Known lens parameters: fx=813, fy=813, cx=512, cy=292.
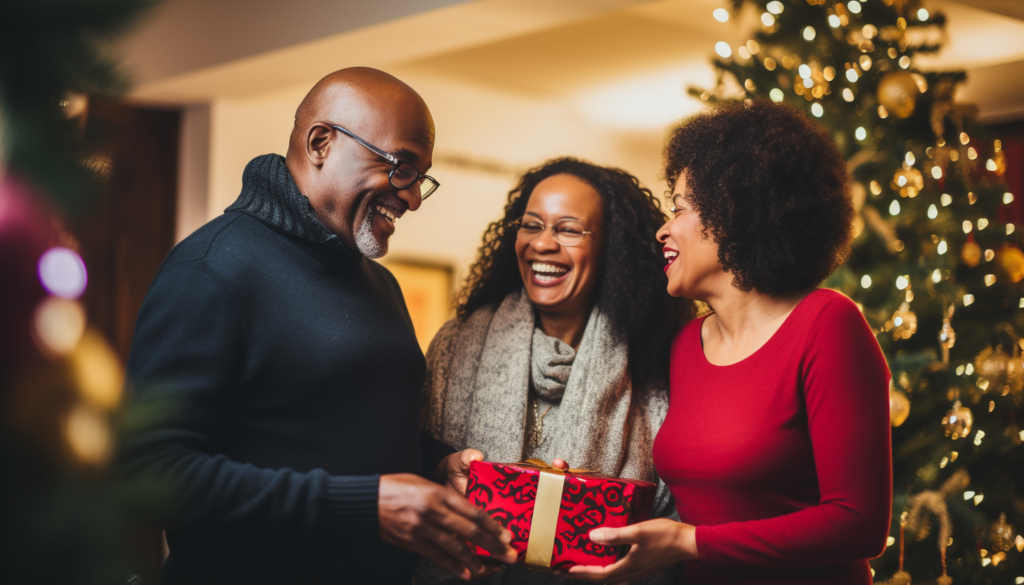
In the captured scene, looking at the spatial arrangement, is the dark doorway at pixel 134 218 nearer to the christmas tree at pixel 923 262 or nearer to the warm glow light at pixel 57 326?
the christmas tree at pixel 923 262

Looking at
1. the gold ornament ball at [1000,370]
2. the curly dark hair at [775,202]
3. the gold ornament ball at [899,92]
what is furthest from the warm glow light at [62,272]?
the gold ornament ball at [1000,370]

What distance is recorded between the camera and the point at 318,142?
1.45 m

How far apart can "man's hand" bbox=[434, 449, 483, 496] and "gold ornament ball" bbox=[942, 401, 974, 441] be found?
1.71 meters

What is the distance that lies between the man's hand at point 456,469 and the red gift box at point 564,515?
239 millimetres

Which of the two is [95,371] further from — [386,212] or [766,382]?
[766,382]

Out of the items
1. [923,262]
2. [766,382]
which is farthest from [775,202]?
[923,262]

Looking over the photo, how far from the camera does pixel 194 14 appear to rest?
388 cm

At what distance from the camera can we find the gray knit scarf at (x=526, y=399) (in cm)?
180

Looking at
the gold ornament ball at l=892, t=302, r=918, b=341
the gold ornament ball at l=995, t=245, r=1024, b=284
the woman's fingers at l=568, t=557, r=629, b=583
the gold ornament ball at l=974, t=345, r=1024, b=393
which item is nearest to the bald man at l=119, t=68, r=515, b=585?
the woman's fingers at l=568, t=557, r=629, b=583

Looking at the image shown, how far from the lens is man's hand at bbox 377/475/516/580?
1146mm

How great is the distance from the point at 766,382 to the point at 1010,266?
6.04 ft

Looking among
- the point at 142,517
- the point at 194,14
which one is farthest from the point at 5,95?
the point at 194,14

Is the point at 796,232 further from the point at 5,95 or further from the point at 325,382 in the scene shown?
the point at 5,95

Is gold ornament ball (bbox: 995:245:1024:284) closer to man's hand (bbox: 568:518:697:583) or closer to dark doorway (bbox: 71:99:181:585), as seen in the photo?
man's hand (bbox: 568:518:697:583)
